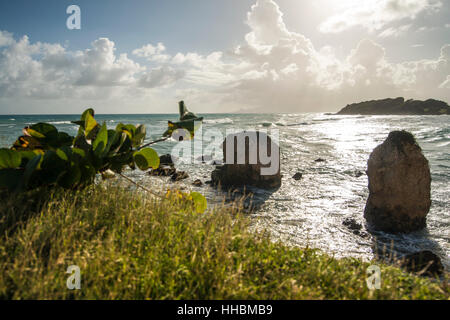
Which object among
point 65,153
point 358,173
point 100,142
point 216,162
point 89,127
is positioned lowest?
point 358,173

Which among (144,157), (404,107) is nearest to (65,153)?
Result: (144,157)

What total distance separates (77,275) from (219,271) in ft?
3.59

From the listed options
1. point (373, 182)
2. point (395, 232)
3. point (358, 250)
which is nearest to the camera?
point (358, 250)

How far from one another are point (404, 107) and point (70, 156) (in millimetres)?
107112

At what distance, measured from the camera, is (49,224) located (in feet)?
8.59

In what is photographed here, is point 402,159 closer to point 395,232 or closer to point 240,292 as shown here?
point 395,232

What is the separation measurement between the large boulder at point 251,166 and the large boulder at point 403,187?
3.94m

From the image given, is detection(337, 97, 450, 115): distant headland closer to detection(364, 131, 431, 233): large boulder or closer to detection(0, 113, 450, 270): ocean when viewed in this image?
detection(0, 113, 450, 270): ocean

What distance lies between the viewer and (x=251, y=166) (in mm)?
9703

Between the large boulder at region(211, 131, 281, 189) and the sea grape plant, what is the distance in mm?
6392

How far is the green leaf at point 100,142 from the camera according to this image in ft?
9.09

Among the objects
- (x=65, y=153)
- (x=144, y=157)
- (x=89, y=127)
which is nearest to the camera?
(x=65, y=153)
